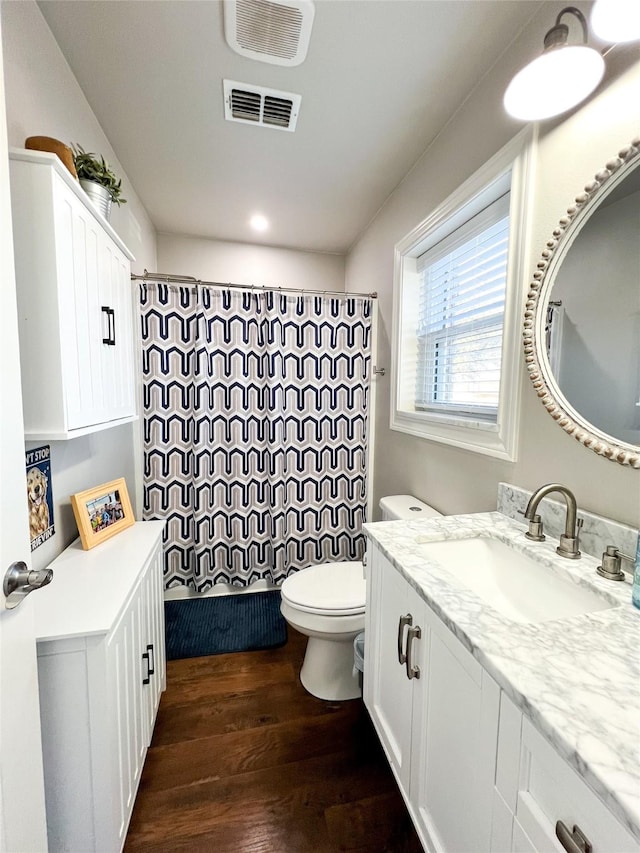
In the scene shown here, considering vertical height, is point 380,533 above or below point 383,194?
below

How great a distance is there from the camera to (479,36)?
44.9 inches

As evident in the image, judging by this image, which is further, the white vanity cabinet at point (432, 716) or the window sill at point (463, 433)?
the window sill at point (463, 433)

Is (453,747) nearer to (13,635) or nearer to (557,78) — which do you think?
(13,635)

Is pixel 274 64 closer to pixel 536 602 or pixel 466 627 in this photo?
pixel 466 627

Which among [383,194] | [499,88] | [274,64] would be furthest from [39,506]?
[383,194]

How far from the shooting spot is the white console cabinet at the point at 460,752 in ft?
1.52

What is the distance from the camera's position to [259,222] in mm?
2389

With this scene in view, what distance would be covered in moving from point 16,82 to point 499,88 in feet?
4.97

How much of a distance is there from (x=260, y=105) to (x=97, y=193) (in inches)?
31.1

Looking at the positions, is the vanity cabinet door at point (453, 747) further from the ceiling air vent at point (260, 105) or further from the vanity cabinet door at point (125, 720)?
the ceiling air vent at point (260, 105)

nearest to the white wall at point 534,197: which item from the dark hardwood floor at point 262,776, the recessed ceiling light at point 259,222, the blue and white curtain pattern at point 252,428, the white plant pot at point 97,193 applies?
the blue and white curtain pattern at point 252,428

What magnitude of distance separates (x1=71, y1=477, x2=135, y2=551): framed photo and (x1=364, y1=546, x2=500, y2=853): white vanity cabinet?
1020 millimetres

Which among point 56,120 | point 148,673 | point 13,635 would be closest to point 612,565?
point 13,635

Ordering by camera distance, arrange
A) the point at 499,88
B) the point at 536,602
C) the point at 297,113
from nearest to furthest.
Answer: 1. the point at 536,602
2. the point at 499,88
3. the point at 297,113
